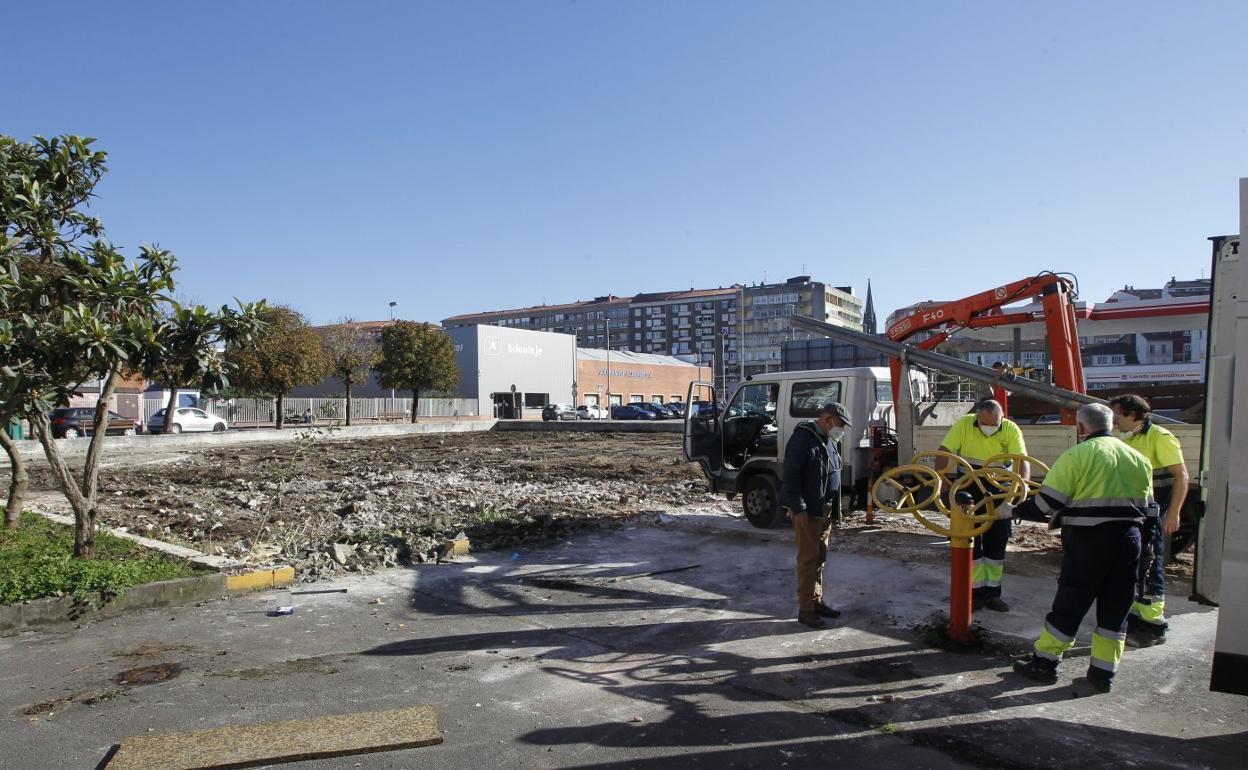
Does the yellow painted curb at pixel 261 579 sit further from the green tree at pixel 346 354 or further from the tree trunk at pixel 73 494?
the green tree at pixel 346 354

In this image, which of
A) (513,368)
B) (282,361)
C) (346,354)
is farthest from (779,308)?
(282,361)

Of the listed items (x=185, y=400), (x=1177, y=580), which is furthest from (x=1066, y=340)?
(x=185, y=400)

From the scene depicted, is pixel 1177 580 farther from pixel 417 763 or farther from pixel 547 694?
pixel 417 763

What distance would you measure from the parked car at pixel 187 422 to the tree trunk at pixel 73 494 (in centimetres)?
2822

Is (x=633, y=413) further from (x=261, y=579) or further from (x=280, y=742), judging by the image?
(x=280, y=742)

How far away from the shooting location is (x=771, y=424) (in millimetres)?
11047

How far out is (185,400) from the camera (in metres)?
39.1

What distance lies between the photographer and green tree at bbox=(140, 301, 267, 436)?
7.21 m

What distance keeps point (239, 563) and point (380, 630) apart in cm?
264

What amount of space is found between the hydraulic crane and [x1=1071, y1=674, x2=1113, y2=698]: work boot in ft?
13.9

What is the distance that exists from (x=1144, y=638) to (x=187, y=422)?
36.8 metres

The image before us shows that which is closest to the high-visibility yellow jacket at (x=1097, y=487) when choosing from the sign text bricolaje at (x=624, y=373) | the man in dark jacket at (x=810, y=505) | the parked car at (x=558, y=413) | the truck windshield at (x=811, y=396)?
the man in dark jacket at (x=810, y=505)

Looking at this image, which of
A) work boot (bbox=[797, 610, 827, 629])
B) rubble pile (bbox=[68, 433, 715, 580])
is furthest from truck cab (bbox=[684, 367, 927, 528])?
work boot (bbox=[797, 610, 827, 629])

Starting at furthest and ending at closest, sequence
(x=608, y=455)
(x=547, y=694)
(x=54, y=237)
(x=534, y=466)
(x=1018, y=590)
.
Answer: (x=608, y=455) → (x=534, y=466) → (x=54, y=237) → (x=1018, y=590) → (x=547, y=694)
